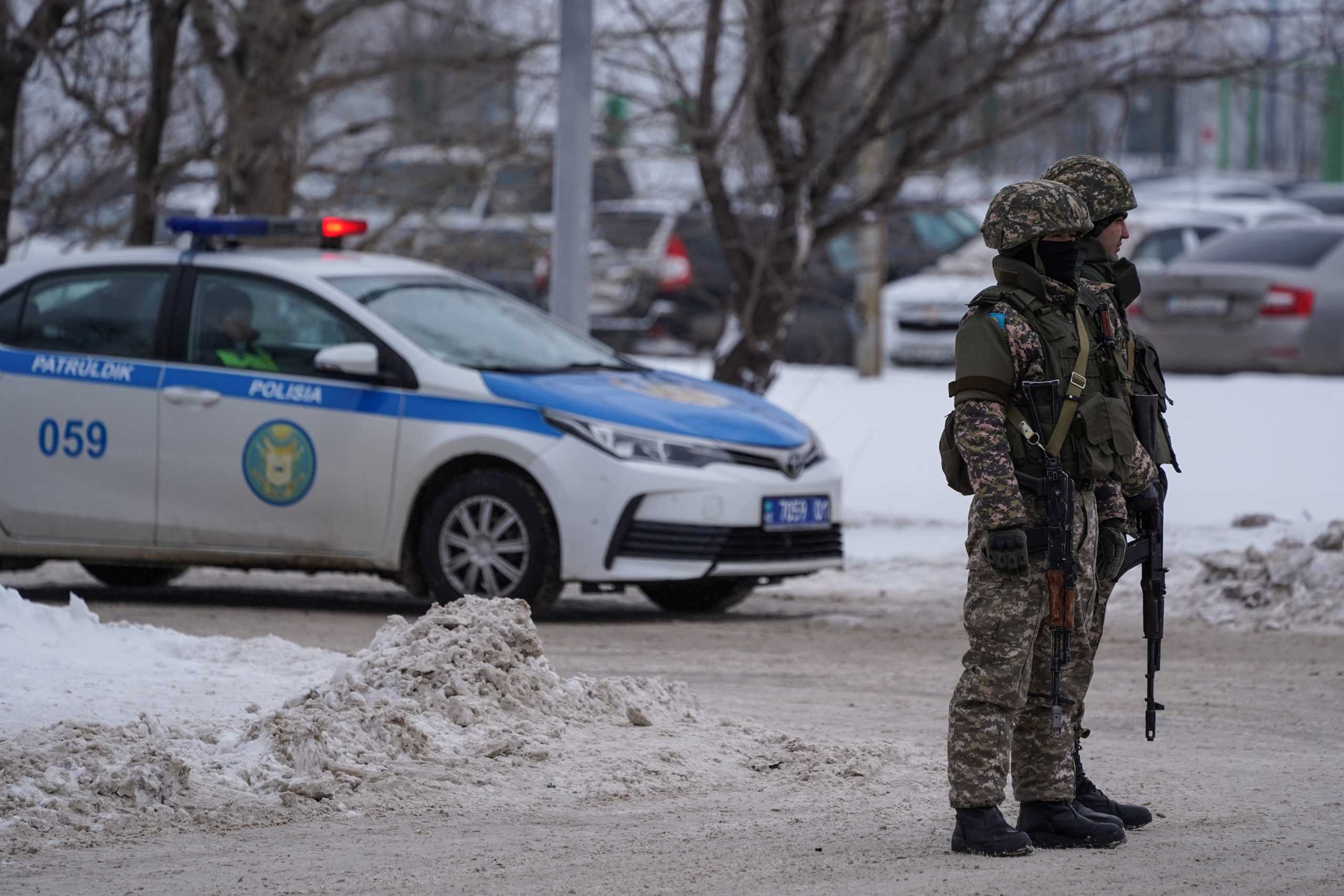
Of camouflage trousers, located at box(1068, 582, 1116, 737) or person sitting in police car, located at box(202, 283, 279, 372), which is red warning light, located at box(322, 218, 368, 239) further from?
camouflage trousers, located at box(1068, 582, 1116, 737)

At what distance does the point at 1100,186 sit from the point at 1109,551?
3.06 ft

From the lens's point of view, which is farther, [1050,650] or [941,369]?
[941,369]

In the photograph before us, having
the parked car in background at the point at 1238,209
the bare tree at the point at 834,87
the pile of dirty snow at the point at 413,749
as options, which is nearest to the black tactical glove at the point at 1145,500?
the pile of dirty snow at the point at 413,749

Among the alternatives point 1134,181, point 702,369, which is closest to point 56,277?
point 702,369

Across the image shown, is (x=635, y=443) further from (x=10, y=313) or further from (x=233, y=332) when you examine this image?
(x=10, y=313)

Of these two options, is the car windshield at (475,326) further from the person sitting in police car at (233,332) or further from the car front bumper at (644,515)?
the car front bumper at (644,515)

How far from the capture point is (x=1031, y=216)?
4.54 m

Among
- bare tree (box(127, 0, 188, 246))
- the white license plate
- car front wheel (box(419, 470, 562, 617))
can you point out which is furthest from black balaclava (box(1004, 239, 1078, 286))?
the white license plate

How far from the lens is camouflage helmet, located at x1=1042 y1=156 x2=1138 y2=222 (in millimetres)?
4980

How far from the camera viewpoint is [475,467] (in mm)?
8617

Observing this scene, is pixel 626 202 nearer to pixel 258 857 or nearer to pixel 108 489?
pixel 108 489

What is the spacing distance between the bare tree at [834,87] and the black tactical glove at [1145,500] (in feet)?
23.6

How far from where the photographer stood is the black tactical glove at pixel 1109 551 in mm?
4746

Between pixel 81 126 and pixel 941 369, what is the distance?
30.5 feet
